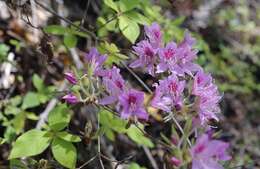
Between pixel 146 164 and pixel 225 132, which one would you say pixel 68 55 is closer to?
pixel 146 164

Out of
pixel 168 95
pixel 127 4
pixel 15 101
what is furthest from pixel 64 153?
pixel 15 101

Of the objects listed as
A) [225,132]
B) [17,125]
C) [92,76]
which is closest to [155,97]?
[92,76]

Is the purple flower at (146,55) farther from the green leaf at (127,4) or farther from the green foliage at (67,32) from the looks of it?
the green foliage at (67,32)

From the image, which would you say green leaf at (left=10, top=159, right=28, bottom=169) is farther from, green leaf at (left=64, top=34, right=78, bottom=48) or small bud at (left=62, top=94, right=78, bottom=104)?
green leaf at (left=64, top=34, right=78, bottom=48)

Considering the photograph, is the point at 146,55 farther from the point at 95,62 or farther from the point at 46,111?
the point at 46,111

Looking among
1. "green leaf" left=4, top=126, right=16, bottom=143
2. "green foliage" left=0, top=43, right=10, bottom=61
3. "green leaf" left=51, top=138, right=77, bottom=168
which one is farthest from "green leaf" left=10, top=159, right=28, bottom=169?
"green foliage" left=0, top=43, right=10, bottom=61

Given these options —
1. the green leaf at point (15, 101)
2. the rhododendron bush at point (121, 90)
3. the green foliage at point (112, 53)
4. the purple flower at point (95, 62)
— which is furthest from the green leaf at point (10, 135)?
the purple flower at point (95, 62)
